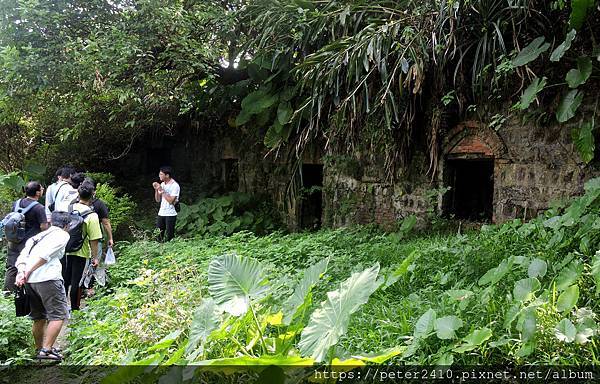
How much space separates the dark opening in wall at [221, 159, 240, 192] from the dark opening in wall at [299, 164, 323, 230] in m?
2.11

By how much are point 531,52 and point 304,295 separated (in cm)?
361

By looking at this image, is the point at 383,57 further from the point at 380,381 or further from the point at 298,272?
the point at 380,381

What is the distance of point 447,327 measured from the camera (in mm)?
2463

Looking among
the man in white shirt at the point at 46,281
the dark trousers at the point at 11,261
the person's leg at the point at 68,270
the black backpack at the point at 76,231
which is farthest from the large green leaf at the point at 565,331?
the dark trousers at the point at 11,261

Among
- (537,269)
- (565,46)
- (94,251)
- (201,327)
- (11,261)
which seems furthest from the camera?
(94,251)

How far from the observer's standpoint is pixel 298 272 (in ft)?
15.4

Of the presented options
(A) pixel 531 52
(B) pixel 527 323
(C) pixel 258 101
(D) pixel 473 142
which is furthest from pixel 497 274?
(C) pixel 258 101

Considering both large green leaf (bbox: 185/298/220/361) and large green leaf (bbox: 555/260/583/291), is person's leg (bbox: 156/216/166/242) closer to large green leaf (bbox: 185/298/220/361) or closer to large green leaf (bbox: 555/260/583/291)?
large green leaf (bbox: 185/298/220/361)

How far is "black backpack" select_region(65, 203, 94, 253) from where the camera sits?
15.0 feet

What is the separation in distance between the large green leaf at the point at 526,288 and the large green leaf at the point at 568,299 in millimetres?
149

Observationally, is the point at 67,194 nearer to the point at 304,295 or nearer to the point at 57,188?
the point at 57,188

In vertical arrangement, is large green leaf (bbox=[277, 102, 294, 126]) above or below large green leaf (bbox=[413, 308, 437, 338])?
above

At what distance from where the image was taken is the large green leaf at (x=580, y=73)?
4.41 meters

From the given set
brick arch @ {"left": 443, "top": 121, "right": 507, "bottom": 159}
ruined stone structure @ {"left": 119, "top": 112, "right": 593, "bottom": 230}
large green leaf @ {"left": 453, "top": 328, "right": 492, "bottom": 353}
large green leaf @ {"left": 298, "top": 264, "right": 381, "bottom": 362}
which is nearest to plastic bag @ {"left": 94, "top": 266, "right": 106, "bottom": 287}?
ruined stone structure @ {"left": 119, "top": 112, "right": 593, "bottom": 230}
